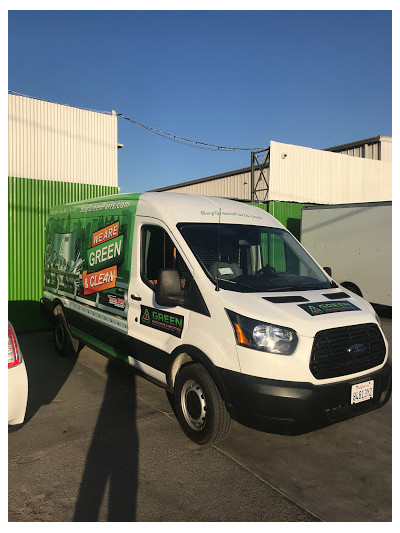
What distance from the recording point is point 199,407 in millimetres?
3709

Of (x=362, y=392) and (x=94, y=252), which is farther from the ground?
(x=94, y=252)

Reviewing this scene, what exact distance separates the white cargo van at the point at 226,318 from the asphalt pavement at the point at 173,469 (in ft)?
1.23

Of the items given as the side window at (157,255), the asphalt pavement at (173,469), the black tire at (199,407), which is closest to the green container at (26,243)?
the asphalt pavement at (173,469)

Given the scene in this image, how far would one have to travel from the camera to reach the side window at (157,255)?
4078 mm

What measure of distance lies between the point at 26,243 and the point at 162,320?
5.48 metres

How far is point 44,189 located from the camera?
28.3ft

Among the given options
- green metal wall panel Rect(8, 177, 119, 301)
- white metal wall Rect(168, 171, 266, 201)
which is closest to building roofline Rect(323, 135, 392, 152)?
white metal wall Rect(168, 171, 266, 201)

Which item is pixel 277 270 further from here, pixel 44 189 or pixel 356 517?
pixel 44 189

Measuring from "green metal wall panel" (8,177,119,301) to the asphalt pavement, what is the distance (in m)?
4.10

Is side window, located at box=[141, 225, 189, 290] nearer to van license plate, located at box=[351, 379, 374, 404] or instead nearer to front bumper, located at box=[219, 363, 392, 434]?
front bumper, located at box=[219, 363, 392, 434]

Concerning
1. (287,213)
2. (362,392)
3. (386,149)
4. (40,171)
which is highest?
(386,149)

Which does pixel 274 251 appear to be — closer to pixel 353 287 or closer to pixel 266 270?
pixel 266 270

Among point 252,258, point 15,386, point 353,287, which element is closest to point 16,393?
point 15,386

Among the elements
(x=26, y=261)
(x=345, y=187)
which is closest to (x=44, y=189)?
(x=26, y=261)
